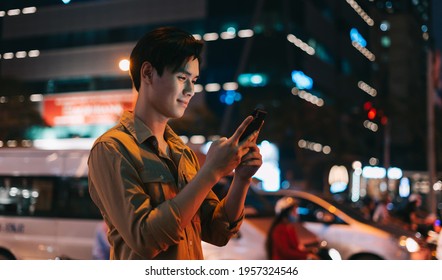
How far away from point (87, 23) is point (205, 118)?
9.21 meters

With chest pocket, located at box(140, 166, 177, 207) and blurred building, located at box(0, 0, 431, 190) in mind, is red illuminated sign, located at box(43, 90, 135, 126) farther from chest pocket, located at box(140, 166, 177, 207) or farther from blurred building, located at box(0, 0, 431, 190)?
chest pocket, located at box(140, 166, 177, 207)

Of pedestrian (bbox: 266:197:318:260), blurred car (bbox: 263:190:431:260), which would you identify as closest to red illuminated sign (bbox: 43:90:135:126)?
blurred car (bbox: 263:190:431:260)

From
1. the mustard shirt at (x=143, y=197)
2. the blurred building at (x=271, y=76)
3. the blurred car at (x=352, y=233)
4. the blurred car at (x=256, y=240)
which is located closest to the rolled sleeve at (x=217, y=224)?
the mustard shirt at (x=143, y=197)

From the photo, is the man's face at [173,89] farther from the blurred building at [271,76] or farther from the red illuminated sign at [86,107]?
the red illuminated sign at [86,107]

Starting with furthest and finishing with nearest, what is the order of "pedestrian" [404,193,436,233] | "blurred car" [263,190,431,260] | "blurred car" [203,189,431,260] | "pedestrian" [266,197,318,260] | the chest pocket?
"pedestrian" [404,193,436,233], "blurred car" [263,190,431,260], "blurred car" [203,189,431,260], "pedestrian" [266,197,318,260], the chest pocket

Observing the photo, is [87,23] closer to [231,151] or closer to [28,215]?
[28,215]

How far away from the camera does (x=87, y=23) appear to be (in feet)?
54.1

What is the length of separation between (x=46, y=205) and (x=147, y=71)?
730 cm

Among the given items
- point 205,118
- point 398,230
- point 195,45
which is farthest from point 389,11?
point 205,118

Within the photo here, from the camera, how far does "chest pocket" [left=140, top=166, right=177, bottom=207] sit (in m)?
1.53

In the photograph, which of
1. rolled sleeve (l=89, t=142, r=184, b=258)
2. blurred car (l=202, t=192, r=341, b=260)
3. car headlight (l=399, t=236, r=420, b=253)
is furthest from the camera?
car headlight (l=399, t=236, r=420, b=253)

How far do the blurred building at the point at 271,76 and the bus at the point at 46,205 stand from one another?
154 centimetres

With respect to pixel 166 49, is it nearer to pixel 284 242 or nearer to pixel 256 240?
pixel 284 242

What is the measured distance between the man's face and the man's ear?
0.01 metres
